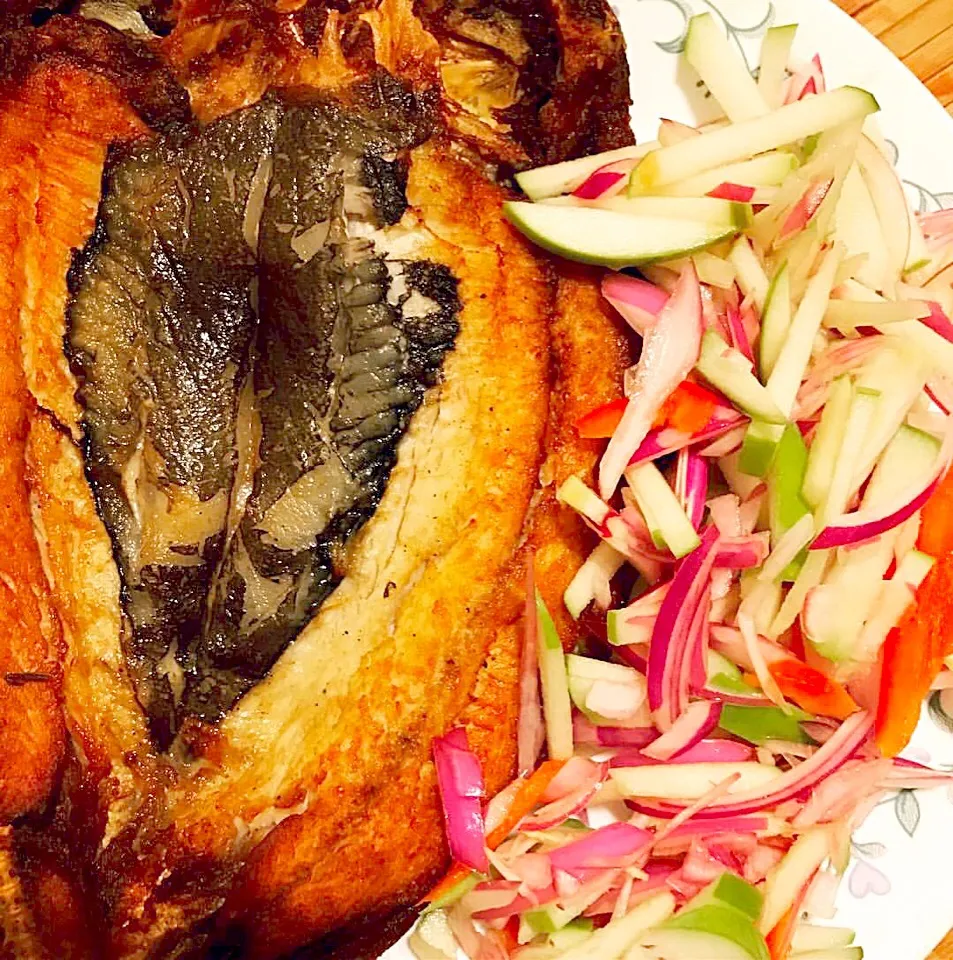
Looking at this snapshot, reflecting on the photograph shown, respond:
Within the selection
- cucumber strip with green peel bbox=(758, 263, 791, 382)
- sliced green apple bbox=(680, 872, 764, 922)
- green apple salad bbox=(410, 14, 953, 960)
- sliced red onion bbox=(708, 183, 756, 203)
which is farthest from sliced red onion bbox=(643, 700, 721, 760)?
sliced red onion bbox=(708, 183, 756, 203)

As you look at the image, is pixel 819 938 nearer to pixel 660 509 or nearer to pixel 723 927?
pixel 723 927

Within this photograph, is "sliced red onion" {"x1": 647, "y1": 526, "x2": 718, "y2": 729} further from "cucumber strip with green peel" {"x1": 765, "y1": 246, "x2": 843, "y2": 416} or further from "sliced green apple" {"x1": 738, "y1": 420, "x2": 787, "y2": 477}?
"cucumber strip with green peel" {"x1": 765, "y1": 246, "x2": 843, "y2": 416}

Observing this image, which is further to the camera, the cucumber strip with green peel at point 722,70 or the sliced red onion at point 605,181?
the cucumber strip with green peel at point 722,70

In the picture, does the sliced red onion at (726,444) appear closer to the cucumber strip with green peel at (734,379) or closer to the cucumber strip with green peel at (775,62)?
the cucumber strip with green peel at (734,379)

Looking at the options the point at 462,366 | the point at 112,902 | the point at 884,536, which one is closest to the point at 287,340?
the point at 462,366

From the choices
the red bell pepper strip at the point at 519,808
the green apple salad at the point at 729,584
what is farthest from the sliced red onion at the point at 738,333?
the red bell pepper strip at the point at 519,808
